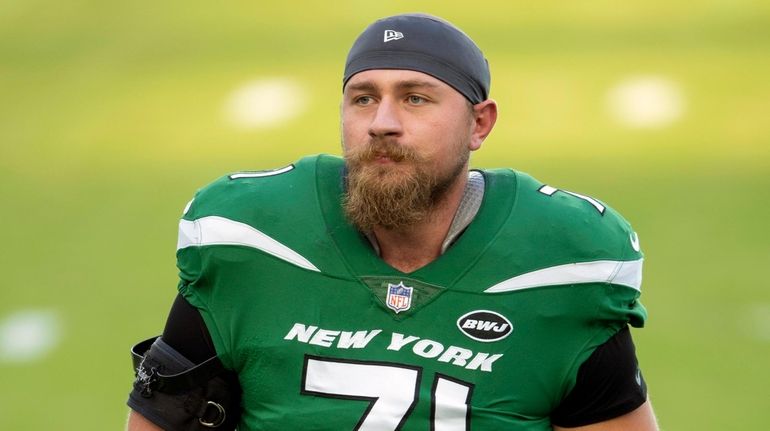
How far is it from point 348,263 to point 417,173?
0.66 ft

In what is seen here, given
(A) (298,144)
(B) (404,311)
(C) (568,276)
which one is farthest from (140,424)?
(A) (298,144)

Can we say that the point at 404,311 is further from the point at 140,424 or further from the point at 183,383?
the point at 140,424

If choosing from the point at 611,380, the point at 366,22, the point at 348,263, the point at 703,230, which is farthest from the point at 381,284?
the point at 366,22

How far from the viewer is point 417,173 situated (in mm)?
2404

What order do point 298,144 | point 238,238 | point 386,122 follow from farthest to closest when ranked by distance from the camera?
point 298,144
point 238,238
point 386,122

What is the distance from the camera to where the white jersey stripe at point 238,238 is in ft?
8.09

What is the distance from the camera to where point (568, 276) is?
242cm

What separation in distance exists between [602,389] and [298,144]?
319 centimetres

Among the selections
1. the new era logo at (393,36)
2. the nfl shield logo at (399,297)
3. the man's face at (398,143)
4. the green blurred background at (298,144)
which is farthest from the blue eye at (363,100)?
the green blurred background at (298,144)

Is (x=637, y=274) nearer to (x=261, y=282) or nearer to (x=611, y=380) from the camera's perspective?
(x=611, y=380)

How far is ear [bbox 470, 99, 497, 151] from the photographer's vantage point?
2.54 meters

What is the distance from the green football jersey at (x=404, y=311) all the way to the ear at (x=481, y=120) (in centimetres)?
12

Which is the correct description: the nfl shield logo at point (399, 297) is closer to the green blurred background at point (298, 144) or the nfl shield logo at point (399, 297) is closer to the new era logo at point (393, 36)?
the new era logo at point (393, 36)

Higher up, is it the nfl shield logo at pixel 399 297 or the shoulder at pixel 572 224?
the shoulder at pixel 572 224
